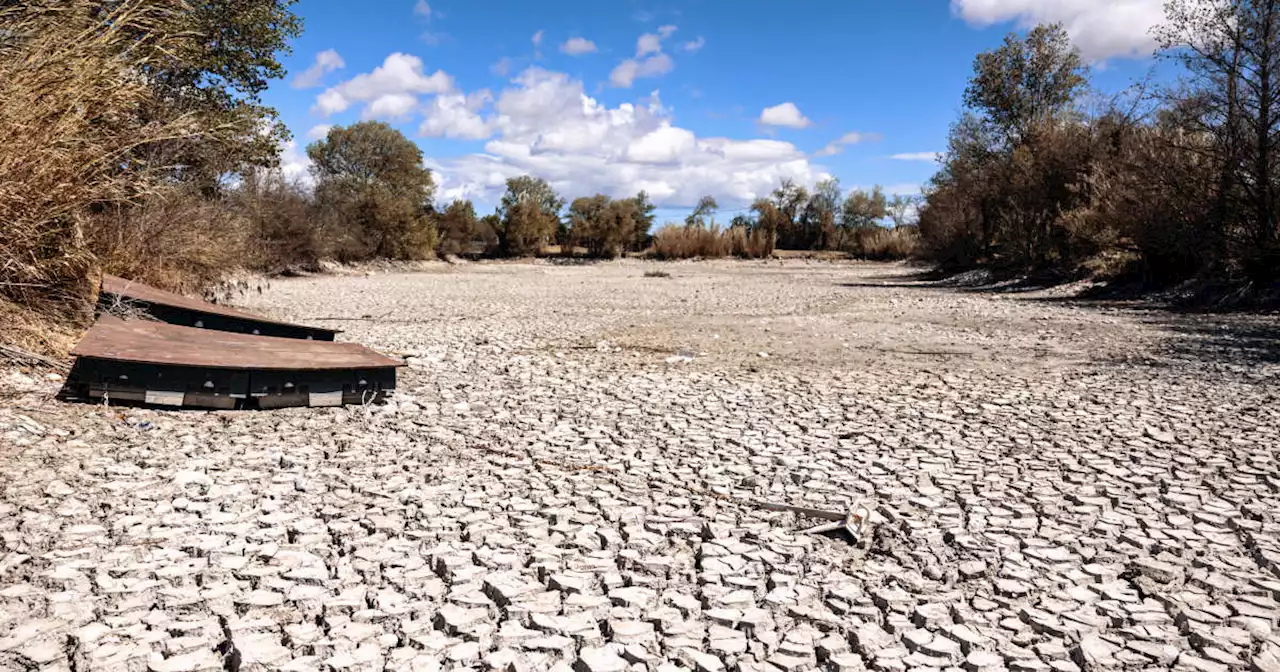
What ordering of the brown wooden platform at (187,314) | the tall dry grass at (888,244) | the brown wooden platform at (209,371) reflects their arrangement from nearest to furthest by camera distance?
the brown wooden platform at (209,371)
the brown wooden platform at (187,314)
the tall dry grass at (888,244)

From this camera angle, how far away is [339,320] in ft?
37.0

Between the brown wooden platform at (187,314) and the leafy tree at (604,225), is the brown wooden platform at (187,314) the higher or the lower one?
the lower one

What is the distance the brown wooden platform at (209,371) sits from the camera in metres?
4.45

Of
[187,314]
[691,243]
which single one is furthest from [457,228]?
[187,314]

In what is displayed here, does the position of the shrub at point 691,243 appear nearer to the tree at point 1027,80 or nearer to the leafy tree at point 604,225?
the leafy tree at point 604,225

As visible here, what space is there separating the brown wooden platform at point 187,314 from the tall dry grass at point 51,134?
0.34 meters

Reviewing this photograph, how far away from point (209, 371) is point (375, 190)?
29.5 meters

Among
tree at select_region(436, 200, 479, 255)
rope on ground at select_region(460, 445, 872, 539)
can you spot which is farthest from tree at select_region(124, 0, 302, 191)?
tree at select_region(436, 200, 479, 255)

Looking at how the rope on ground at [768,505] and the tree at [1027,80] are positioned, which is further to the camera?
the tree at [1027,80]

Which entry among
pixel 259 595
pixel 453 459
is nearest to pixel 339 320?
pixel 453 459

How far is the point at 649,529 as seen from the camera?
3166mm

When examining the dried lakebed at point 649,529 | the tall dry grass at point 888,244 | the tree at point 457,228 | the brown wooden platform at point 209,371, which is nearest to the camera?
the dried lakebed at point 649,529

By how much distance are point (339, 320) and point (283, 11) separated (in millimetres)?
4914

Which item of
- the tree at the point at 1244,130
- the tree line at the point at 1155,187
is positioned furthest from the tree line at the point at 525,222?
the tree at the point at 1244,130
